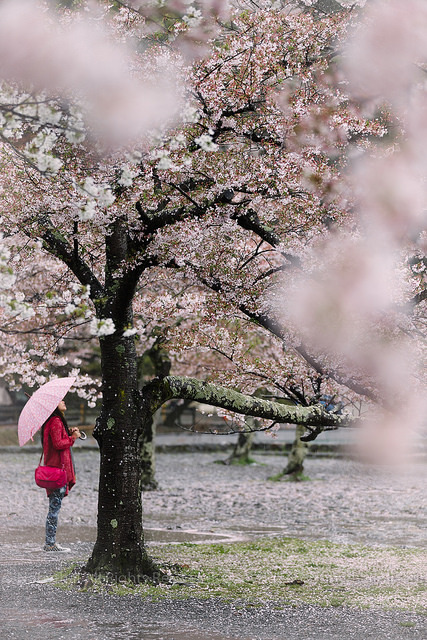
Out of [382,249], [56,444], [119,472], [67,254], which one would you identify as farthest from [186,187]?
[56,444]

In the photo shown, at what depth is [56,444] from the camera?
10.8m

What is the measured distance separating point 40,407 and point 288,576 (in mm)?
3609

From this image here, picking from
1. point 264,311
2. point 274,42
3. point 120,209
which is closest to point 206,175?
point 120,209

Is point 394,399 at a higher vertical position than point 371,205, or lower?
lower

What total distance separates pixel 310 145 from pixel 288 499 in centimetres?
1226

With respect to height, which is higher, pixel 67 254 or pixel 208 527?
pixel 67 254

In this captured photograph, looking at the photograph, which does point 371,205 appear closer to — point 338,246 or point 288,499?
point 338,246

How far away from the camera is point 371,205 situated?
10281mm

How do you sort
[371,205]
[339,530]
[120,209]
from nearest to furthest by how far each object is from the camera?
[120,209]
[371,205]
[339,530]

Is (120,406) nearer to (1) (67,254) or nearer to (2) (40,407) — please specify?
(2) (40,407)

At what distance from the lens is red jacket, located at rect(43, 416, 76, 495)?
35.5 feet

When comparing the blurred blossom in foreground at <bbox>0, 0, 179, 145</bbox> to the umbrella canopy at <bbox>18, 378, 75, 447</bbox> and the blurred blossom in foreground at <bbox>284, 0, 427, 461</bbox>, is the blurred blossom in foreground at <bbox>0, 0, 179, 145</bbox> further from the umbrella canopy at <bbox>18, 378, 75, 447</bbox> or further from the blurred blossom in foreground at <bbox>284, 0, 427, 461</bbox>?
the umbrella canopy at <bbox>18, 378, 75, 447</bbox>

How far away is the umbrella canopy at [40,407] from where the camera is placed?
399 inches

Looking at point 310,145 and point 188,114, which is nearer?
point 188,114
